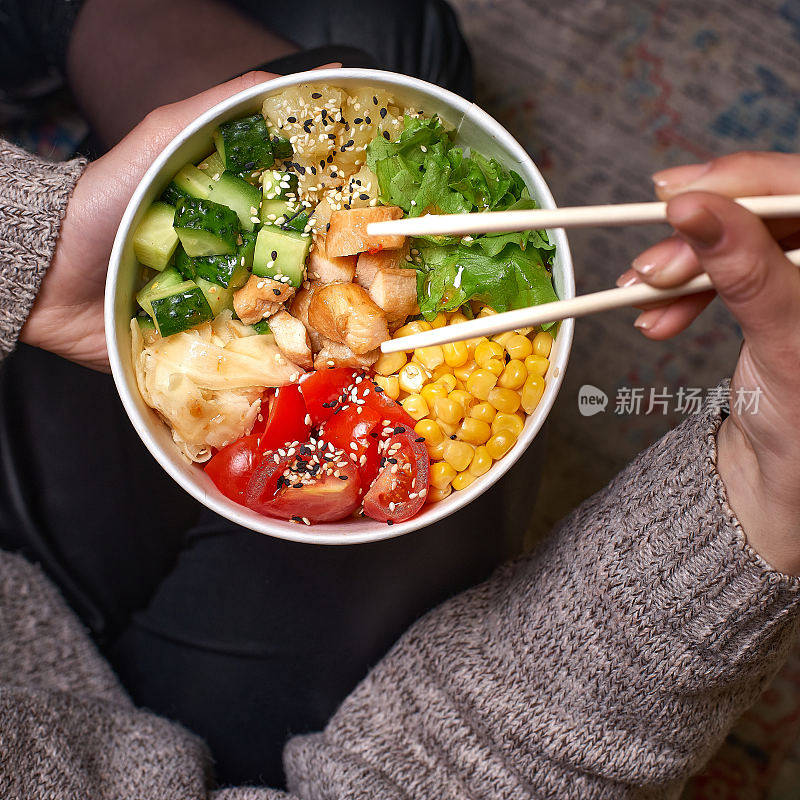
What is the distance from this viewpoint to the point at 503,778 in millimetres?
1244

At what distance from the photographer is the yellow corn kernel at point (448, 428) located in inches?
42.4

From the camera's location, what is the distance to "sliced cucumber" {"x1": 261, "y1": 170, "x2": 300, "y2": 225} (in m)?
1.06

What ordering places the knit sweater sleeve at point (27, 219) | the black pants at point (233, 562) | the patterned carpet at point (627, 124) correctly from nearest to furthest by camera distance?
1. the knit sweater sleeve at point (27, 219)
2. the black pants at point (233, 562)
3. the patterned carpet at point (627, 124)

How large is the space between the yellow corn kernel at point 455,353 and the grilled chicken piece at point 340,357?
102 millimetres

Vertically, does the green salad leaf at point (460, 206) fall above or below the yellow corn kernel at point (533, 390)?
above

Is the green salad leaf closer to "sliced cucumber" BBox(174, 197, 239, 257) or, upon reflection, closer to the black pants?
"sliced cucumber" BBox(174, 197, 239, 257)

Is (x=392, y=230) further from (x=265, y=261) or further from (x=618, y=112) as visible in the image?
(x=618, y=112)

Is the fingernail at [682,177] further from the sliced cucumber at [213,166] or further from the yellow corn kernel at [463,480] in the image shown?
the sliced cucumber at [213,166]

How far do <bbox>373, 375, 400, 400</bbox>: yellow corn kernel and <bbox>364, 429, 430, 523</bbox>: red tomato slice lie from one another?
2.3 inches

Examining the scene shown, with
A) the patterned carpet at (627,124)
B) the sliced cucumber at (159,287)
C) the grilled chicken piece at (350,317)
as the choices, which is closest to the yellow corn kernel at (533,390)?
the grilled chicken piece at (350,317)

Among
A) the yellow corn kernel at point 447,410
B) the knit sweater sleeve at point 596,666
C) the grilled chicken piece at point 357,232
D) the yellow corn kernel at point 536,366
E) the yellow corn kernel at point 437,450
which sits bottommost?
the knit sweater sleeve at point 596,666

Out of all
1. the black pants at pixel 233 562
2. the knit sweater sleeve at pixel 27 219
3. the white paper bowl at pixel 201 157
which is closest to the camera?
the white paper bowl at pixel 201 157

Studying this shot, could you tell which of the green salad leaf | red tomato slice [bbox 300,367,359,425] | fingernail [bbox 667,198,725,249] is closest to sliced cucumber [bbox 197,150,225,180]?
the green salad leaf

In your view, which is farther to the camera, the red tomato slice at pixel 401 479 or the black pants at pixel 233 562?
the black pants at pixel 233 562
